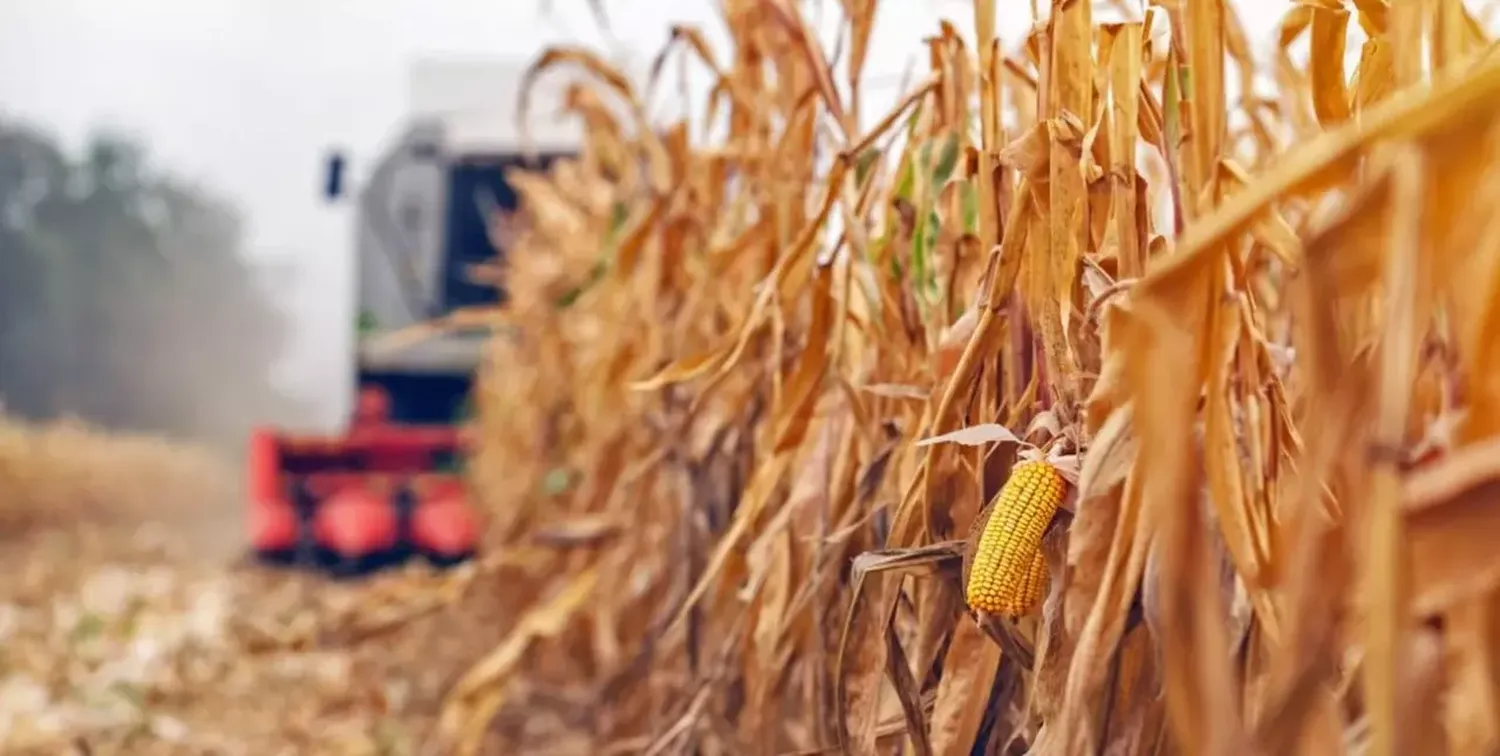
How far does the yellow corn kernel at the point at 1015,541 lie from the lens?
0.63 m

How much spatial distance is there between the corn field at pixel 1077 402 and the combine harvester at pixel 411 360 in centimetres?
233

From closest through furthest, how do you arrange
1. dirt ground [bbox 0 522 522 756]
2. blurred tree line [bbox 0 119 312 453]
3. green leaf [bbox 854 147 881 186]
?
green leaf [bbox 854 147 881 186], dirt ground [bbox 0 522 522 756], blurred tree line [bbox 0 119 312 453]

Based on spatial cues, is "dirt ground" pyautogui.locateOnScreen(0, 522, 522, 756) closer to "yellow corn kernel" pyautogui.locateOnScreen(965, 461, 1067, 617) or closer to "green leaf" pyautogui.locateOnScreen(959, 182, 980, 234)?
"green leaf" pyautogui.locateOnScreen(959, 182, 980, 234)

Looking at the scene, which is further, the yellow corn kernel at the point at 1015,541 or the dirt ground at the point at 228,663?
the dirt ground at the point at 228,663

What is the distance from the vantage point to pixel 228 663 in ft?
8.57

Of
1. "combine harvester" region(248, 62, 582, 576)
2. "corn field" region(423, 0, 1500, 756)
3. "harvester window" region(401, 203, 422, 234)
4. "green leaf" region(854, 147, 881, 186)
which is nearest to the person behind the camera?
"corn field" region(423, 0, 1500, 756)

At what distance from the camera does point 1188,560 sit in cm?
43

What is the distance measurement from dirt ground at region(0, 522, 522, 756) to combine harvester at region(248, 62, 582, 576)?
0.36 m

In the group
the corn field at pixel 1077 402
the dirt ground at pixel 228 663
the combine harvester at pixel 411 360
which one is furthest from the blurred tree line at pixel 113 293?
the corn field at pixel 1077 402

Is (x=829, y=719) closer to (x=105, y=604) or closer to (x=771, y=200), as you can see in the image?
(x=771, y=200)

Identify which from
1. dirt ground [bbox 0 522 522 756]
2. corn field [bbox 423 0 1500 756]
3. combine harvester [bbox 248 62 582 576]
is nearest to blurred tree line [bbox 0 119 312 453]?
combine harvester [bbox 248 62 582 576]

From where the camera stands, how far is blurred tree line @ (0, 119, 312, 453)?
61.1 ft

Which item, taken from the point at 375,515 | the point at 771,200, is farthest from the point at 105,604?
the point at 771,200

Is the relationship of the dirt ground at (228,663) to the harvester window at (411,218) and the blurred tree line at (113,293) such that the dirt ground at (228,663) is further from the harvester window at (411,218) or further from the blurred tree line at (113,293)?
the blurred tree line at (113,293)
